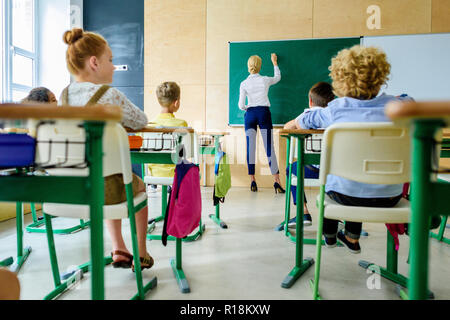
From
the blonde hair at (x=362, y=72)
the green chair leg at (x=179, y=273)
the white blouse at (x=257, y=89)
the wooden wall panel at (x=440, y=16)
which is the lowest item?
the green chair leg at (x=179, y=273)

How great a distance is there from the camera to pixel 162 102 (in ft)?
7.28

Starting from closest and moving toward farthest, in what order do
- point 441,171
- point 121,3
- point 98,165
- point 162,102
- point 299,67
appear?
point 441,171 < point 98,165 < point 162,102 < point 299,67 < point 121,3

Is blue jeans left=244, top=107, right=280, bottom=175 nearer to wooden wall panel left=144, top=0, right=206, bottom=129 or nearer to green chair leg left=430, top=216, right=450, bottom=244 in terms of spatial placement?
wooden wall panel left=144, top=0, right=206, bottom=129

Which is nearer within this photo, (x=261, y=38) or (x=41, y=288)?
(x=41, y=288)

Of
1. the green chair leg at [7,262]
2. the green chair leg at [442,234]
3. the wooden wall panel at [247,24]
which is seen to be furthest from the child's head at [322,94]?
the green chair leg at [7,262]

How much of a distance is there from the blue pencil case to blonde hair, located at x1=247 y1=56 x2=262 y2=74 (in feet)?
10.8

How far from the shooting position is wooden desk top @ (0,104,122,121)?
61cm

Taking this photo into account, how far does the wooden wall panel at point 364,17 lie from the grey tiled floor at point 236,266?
2.72 meters

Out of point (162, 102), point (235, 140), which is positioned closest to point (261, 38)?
point (235, 140)

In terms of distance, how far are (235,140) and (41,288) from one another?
3151 mm

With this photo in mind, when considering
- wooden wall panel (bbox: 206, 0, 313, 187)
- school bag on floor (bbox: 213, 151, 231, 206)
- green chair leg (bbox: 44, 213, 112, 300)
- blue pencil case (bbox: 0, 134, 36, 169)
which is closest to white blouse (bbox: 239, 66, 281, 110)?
wooden wall panel (bbox: 206, 0, 313, 187)

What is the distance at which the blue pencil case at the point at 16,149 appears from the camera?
0.88 metres

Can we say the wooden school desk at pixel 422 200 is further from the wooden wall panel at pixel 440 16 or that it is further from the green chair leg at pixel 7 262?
the wooden wall panel at pixel 440 16

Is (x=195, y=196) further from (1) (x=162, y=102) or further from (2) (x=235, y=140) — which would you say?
(2) (x=235, y=140)
